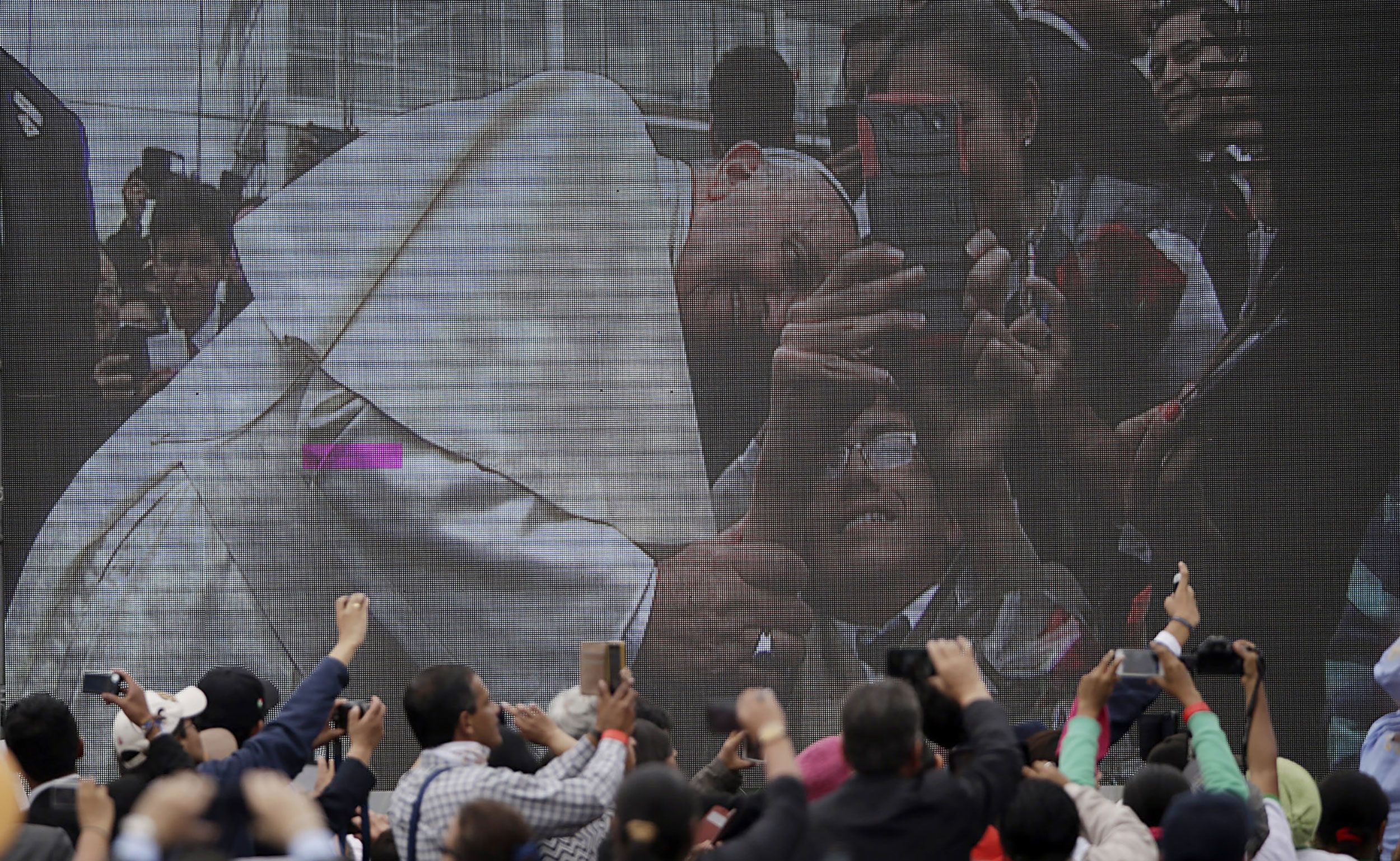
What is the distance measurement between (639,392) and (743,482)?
0.54 meters

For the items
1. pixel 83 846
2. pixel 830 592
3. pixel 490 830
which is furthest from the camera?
pixel 830 592

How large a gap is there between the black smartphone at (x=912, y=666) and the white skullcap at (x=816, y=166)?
3181 millimetres

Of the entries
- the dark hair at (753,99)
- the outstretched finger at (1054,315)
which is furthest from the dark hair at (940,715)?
the dark hair at (753,99)

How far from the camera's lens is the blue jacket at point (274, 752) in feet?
9.37

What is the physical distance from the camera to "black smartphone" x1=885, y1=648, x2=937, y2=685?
9.33 feet

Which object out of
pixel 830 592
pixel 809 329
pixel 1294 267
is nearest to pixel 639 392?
pixel 809 329

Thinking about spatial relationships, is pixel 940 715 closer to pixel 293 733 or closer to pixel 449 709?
pixel 449 709

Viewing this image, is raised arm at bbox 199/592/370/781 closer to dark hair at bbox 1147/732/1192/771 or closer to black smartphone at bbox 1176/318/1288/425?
dark hair at bbox 1147/732/1192/771

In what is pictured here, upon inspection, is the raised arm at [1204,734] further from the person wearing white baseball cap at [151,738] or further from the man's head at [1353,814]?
the person wearing white baseball cap at [151,738]

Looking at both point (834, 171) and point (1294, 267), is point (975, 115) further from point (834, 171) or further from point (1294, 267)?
point (1294, 267)

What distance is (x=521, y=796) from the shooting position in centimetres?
279

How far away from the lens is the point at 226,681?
11.1ft

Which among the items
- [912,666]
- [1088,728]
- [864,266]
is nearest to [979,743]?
[912,666]

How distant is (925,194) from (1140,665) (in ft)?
10.4
